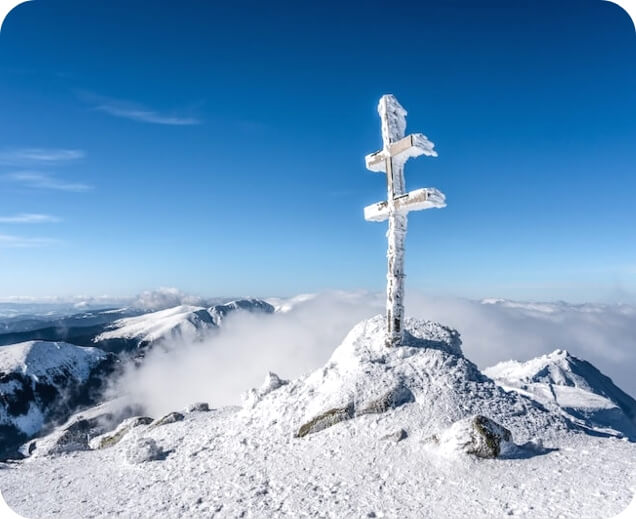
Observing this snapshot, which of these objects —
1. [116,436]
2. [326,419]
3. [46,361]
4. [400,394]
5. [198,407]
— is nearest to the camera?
[326,419]

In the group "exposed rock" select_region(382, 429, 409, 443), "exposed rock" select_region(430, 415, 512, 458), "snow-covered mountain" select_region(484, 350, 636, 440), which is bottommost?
"snow-covered mountain" select_region(484, 350, 636, 440)

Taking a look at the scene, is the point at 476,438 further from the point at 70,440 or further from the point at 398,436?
the point at 70,440

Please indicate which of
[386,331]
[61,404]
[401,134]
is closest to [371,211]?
[401,134]

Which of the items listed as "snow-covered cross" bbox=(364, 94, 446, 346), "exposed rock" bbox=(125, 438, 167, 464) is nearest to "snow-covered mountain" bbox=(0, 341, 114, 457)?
"exposed rock" bbox=(125, 438, 167, 464)

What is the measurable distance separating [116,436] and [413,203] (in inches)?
784

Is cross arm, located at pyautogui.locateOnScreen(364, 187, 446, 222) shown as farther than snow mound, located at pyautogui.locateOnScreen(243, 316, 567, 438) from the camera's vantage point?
Yes

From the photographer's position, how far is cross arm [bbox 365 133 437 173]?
15695 mm

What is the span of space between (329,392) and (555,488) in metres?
8.02

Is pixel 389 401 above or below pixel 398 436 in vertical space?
above

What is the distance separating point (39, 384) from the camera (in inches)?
5192

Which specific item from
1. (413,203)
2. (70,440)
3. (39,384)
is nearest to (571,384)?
(413,203)

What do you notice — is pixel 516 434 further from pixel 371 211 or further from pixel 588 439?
pixel 371 211

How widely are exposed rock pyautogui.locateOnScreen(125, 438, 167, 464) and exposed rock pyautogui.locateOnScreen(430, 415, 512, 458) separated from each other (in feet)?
33.2

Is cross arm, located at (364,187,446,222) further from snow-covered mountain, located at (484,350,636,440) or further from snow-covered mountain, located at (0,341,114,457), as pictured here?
snow-covered mountain, located at (0,341,114,457)
